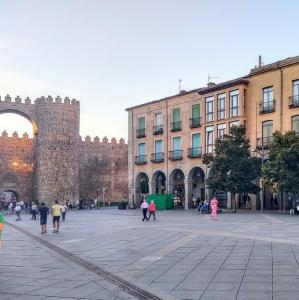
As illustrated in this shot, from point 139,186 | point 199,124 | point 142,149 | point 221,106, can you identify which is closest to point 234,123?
point 221,106

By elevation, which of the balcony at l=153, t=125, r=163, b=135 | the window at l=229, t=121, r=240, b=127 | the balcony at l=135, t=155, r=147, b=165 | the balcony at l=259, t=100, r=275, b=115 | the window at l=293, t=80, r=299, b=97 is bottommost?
the balcony at l=135, t=155, r=147, b=165

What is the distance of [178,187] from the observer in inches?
1991

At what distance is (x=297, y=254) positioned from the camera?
13062 millimetres

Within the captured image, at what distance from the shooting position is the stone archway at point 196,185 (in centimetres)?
4744

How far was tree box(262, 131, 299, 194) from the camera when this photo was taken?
34438mm

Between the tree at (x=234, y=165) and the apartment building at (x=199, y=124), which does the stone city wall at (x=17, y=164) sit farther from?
the tree at (x=234, y=165)

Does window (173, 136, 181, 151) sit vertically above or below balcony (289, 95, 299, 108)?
below

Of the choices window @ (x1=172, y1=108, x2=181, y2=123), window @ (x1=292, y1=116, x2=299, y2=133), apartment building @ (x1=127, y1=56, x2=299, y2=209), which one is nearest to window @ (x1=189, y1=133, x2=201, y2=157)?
apartment building @ (x1=127, y1=56, x2=299, y2=209)

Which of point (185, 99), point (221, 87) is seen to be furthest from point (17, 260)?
point (185, 99)

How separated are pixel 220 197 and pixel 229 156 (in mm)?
7524

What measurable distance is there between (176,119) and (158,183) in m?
6.95

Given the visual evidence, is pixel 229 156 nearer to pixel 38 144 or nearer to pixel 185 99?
pixel 185 99

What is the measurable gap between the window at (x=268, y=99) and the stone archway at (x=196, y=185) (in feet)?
29.7

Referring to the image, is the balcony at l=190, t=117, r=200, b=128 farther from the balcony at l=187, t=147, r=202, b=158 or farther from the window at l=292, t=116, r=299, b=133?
the window at l=292, t=116, r=299, b=133
